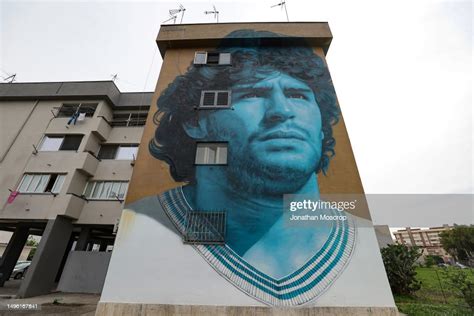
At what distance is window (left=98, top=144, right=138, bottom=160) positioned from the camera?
16.5 metres

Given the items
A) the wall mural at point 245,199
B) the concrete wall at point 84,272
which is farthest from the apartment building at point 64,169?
the wall mural at point 245,199

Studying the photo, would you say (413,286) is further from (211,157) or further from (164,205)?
(164,205)

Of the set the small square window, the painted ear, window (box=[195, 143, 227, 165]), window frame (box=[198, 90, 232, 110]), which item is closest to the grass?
window (box=[195, 143, 227, 165])

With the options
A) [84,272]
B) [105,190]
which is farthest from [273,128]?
[84,272]

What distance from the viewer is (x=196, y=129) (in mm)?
9734

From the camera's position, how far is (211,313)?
6.42m

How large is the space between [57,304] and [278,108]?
1295cm

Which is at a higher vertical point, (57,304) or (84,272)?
(84,272)

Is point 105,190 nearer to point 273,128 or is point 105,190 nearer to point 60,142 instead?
point 60,142

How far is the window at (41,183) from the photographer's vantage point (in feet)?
45.6

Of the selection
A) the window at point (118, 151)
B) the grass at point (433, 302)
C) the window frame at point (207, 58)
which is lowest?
the grass at point (433, 302)

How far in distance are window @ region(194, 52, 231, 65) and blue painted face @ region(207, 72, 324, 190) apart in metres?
2.27

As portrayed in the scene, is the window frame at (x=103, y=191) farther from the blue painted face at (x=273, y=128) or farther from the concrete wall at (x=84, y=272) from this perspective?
the blue painted face at (x=273, y=128)

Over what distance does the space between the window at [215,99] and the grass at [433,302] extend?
11302 mm
